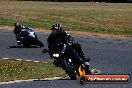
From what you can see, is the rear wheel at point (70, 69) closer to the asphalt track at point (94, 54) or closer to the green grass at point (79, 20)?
the asphalt track at point (94, 54)

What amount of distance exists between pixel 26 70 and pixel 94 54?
6.43m

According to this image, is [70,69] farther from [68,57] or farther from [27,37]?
[27,37]

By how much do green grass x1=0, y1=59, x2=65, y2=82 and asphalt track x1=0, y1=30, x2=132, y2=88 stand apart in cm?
105

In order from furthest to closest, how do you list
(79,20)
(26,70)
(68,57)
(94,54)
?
1. (79,20)
2. (94,54)
3. (26,70)
4. (68,57)

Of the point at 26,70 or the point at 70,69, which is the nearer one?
the point at 70,69

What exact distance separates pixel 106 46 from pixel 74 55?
12.4 meters

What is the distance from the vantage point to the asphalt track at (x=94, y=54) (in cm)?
1642

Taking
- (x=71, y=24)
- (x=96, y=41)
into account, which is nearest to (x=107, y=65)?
(x=96, y=41)

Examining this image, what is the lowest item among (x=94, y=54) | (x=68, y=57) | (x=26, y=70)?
(x=94, y=54)

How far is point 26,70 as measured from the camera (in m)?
19.2

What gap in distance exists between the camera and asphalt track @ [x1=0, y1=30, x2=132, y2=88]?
16.4 metres

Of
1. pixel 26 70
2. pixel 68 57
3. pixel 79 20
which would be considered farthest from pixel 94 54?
pixel 79 20

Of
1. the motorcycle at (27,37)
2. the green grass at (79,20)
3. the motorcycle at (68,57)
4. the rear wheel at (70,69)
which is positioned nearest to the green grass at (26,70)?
the rear wheel at (70,69)

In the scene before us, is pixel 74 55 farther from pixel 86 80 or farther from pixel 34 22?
pixel 34 22
